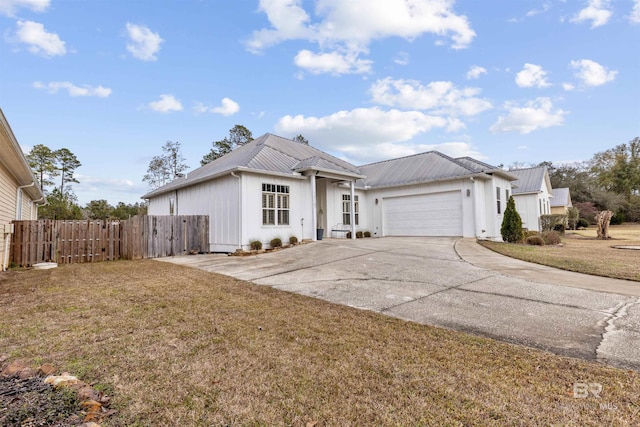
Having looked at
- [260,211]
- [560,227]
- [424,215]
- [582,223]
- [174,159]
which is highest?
[174,159]

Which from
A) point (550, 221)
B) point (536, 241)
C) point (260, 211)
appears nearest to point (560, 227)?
point (550, 221)

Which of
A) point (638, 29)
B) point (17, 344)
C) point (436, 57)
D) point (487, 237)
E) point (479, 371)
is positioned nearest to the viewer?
point (479, 371)

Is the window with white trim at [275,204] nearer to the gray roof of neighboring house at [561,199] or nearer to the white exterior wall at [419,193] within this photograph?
the white exterior wall at [419,193]

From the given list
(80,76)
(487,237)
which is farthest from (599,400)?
(80,76)

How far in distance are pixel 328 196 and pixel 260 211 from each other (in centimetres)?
447

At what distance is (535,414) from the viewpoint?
6.34 ft

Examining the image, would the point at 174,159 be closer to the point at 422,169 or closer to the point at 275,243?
the point at 275,243

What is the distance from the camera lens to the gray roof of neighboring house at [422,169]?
48.9ft

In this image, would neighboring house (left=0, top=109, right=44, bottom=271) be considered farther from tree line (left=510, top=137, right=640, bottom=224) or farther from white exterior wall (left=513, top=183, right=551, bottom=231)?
tree line (left=510, top=137, right=640, bottom=224)

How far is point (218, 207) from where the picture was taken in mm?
13008

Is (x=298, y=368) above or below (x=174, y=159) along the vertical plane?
below

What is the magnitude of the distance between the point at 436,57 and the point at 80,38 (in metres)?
14.2

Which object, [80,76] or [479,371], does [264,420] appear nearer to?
[479,371]

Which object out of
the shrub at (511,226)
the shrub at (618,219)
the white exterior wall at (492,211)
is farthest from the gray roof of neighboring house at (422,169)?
the shrub at (618,219)
